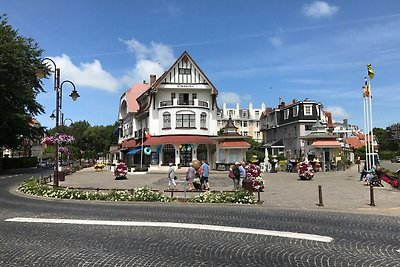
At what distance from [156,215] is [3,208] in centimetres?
628

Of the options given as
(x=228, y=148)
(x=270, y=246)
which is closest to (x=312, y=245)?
(x=270, y=246)

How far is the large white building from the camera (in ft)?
136

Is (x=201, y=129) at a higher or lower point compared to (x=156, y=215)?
higher

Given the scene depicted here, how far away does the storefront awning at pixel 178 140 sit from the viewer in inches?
1590

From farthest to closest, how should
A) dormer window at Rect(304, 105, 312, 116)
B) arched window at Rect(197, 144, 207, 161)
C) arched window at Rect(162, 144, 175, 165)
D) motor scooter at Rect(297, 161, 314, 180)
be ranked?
1. dormer window at Rect(304, 105, 312, 116)
2. arched window at Rect(197, 144, 207, 161)
3. arched window at Rect(162, 144, 175, 165)
4. motor scooter at Rect(297, 161, 314, 180)

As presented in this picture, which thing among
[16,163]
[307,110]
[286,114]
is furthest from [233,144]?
[16,163]

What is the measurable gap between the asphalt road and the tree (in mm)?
27557

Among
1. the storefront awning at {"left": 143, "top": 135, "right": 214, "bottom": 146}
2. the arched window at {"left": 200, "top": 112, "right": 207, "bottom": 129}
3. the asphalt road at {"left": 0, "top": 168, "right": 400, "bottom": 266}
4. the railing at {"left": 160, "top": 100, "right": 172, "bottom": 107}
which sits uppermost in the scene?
the railing at {"left": 160, "top": 100, "right": 172, "bottom": 107}

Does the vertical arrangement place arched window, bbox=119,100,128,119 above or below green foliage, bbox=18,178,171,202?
above

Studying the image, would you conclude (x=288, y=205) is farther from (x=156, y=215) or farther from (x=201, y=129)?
(x=201, y=129)

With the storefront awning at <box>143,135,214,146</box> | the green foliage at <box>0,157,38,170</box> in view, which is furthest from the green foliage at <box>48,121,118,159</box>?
the storefront awning at <box>143,135,214,146</box>

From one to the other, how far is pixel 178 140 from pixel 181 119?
2.84 metres

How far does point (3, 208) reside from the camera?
14062 millimetres

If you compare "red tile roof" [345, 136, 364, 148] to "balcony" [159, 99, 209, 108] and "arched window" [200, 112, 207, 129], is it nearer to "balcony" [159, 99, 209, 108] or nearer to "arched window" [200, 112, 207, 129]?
"arched window" [200, 112, 207, 129]
